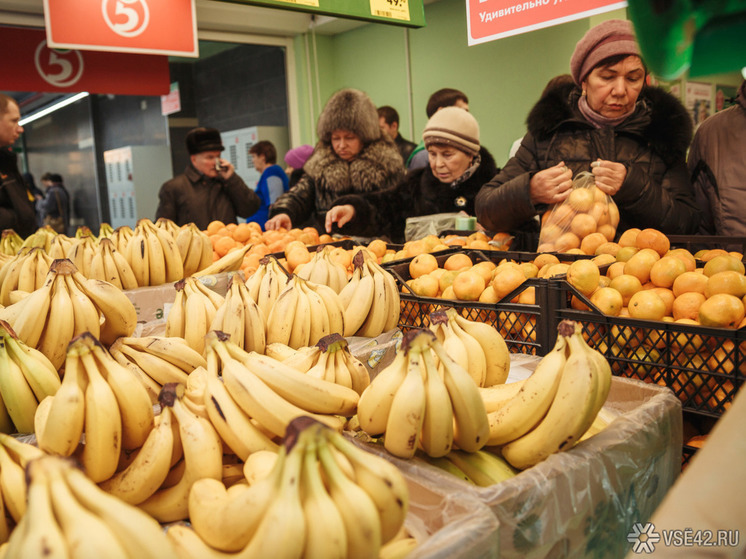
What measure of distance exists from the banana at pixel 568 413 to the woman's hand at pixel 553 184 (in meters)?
1.43

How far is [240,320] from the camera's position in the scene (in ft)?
4.79

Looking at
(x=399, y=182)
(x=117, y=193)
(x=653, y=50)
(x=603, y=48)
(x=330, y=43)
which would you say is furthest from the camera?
(x=117, y=193)

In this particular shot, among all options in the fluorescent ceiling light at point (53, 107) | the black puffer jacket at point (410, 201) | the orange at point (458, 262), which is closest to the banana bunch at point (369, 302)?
the orange at point (458, 262)

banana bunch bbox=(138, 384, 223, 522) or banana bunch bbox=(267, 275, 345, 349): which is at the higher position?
banana bunch bbox=(267, 275, 345, 349)

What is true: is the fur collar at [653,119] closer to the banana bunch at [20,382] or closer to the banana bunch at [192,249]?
the banana bunch at [192,249]

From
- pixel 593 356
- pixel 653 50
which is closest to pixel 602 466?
pixel 593 356

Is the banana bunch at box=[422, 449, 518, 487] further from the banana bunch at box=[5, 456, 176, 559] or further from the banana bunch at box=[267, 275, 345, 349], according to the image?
the banana bunch at box=[267, 275, 345, 349]

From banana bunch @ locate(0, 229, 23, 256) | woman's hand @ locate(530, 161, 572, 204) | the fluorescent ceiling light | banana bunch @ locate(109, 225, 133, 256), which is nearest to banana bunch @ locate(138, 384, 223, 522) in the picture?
banana bunch @ locate(109, 225, 133, 256)

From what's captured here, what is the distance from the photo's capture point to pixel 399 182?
13.4ft

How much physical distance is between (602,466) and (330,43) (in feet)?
25.3

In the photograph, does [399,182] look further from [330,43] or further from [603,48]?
[330,43]

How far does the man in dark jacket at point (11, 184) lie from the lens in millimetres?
3752

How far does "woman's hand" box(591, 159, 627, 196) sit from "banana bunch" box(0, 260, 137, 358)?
5.88ft

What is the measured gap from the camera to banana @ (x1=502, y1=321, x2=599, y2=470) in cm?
99
